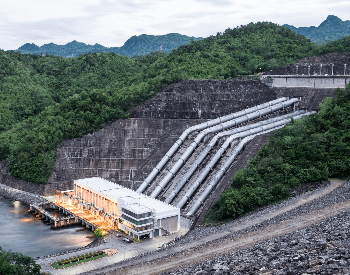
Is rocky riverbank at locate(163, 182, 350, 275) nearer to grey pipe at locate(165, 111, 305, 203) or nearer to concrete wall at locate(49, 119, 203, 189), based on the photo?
grey pipe at locate(165, 111, 305, 203)

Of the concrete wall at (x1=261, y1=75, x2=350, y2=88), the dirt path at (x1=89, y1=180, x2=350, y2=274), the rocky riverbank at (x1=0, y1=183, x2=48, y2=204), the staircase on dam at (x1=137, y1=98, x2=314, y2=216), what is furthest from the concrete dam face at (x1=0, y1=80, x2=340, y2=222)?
the dirt path at (x1=89, y1=180, x2=350, y2=274)

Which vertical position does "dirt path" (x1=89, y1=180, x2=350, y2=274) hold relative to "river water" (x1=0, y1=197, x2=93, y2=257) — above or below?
above

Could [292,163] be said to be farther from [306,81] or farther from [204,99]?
[306,81]

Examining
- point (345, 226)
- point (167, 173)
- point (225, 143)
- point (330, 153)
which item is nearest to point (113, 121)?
point (167, 173)

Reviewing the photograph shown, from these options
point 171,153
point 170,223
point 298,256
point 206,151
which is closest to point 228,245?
point 298,256

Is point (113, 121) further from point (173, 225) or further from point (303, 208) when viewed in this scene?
point (303, 208)

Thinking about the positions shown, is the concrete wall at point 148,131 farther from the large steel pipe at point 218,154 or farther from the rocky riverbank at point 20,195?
the large steel pipe at point 218,154

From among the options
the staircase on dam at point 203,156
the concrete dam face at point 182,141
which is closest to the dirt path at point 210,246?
the staircase on dam at point 203,156
